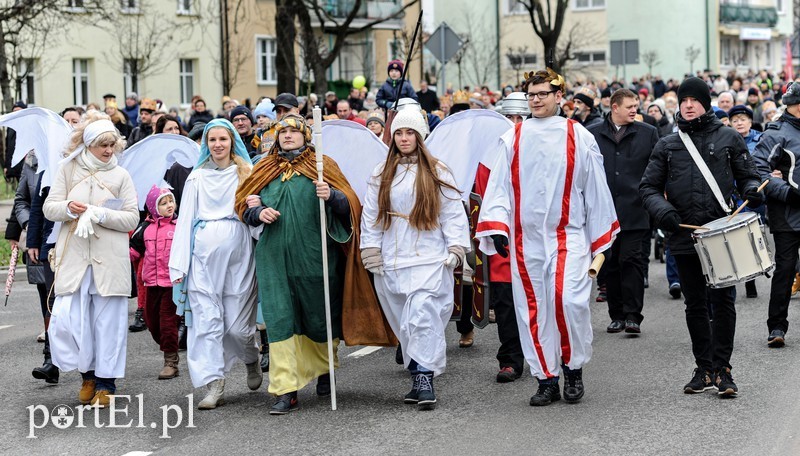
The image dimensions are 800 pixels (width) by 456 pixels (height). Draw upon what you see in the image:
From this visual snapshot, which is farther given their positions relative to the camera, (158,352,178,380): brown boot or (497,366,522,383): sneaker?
(158,352,178,380): brown boot

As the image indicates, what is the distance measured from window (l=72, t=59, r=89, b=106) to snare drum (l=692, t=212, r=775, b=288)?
34.6m

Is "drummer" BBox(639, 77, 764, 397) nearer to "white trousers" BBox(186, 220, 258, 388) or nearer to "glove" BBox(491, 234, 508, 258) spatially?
"glove" BBox(491, 234, 508, 258)

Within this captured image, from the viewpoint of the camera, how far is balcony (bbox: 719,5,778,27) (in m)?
68.9

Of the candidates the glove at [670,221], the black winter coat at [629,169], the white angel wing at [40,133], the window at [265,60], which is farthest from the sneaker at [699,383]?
the window at [265,60]

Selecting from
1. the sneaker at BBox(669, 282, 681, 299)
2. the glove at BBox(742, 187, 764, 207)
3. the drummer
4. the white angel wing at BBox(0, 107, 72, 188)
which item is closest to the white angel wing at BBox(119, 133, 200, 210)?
the white angel wing at BBox(0, 107, 72, 188)

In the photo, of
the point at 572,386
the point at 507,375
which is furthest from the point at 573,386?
the point at 507,375

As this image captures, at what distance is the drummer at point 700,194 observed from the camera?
8.45 meters

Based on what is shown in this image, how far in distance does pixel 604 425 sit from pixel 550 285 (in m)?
1.04

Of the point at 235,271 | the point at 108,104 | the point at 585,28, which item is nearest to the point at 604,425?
the point at 235,271

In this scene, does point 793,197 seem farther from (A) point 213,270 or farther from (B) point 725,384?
(A) point 213,270

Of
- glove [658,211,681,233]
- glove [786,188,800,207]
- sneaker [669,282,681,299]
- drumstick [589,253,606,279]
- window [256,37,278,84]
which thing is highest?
window [256,37,278,84]

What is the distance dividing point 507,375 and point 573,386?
3.07ft

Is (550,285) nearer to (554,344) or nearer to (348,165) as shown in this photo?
(554,344)

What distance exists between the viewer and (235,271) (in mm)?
8789
